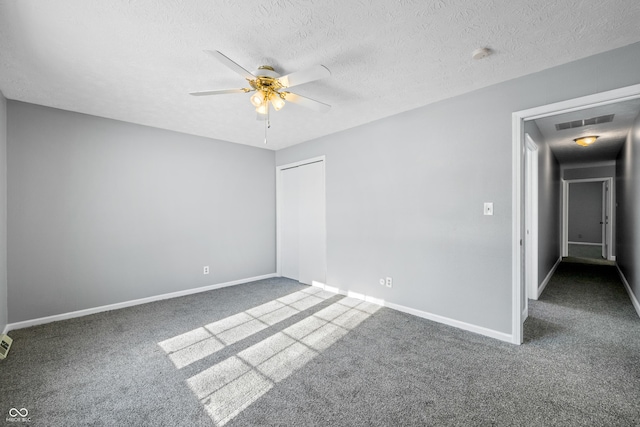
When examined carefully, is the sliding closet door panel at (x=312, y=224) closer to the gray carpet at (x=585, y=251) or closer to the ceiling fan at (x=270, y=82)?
the ceiling fan at (x=270, y=82)

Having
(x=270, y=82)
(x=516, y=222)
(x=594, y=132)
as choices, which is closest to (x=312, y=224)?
(x=270, y=82)

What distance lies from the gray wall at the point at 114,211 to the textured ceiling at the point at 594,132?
4.48 m

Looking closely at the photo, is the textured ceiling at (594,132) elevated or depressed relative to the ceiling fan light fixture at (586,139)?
elevated

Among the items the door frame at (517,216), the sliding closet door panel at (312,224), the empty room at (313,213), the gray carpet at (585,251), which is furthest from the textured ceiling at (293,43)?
the gray carpet at (585,251)

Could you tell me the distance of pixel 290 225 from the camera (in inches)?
197

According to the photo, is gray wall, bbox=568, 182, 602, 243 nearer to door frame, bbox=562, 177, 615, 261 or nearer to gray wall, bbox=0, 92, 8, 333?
door frame, bbox=562, 177, 615, 261

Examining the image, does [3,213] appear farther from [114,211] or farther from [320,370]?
[320,370]

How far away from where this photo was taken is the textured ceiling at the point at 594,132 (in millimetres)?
3039

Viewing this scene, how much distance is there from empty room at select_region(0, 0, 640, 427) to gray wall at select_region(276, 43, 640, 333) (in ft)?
0.07

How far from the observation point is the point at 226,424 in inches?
61.5

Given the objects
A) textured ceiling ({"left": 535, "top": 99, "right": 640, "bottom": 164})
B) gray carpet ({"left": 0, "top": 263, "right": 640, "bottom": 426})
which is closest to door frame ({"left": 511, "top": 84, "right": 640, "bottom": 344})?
gray carpet ({"left": 0, "top": 263, "right": 640, "bottom": 426})

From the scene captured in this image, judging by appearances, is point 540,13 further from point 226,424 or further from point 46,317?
point 46,317

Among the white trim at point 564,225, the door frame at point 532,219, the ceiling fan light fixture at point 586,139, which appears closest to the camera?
the door frame at point 532,219

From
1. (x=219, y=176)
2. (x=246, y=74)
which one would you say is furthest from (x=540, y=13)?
(x=219, y=176)
